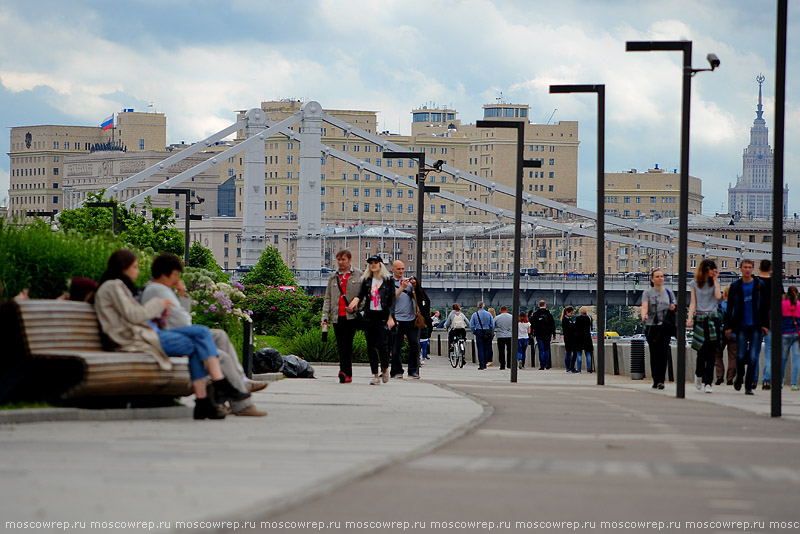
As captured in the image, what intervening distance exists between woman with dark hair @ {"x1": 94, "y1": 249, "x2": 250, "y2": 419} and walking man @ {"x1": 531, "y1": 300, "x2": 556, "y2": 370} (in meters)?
20.3

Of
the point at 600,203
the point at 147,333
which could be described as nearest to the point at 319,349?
the point at 600,203

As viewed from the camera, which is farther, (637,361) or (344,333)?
(637,361)

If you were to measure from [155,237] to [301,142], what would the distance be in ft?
96.9

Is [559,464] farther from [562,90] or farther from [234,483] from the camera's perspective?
[562,90]

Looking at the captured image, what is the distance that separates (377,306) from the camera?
16.5 meters

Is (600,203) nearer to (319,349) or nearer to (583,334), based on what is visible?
(583,334)

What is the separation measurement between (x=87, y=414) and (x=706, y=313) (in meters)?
8.84

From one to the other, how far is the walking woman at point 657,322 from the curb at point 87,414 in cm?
847

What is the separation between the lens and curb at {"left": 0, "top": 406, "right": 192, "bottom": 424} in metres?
9.12

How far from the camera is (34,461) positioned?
6.99m

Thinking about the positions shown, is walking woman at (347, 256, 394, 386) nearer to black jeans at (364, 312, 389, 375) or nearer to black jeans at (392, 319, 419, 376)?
Answer: black jeans at (364, 312, 389, 375)

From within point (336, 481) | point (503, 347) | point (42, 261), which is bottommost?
point (503, 347)

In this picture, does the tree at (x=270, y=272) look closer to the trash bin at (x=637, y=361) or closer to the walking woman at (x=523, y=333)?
the walking woman at (x=523, y=333)

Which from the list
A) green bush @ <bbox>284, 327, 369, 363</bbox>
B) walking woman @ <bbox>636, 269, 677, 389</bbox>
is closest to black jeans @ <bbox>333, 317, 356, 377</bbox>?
walking woman @ <bbox>636, 269, 677, 389</bbox>
